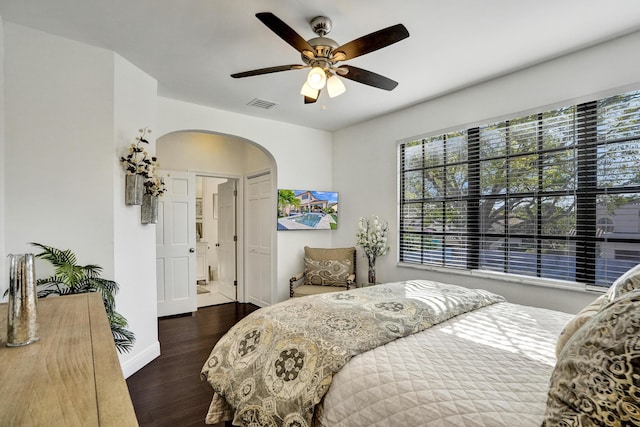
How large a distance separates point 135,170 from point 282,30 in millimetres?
1810

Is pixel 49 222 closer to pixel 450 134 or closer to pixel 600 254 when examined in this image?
pixel 450 134

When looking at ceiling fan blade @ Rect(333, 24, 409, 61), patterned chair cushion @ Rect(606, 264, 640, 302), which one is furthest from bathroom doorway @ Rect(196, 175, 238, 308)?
patterned chair cushion @ Rect(606, 264, 640, 302)

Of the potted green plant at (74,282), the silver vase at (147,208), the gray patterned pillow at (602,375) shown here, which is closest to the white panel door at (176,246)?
the silver vase at (147,208)

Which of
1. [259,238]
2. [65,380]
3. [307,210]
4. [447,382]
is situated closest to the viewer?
[65,380]

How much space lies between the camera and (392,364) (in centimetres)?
133

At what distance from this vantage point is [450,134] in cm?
343

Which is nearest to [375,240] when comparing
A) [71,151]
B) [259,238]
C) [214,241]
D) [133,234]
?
[259,238]

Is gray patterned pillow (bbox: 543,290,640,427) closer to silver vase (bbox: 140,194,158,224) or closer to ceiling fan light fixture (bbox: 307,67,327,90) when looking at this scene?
ceiling fan light fixture (bbox: 307,67,327,90)

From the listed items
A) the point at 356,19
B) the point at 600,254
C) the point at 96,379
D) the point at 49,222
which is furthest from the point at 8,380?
the point at 600,254

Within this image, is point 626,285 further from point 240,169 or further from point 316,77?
point 240,169

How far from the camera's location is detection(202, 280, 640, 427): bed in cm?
109

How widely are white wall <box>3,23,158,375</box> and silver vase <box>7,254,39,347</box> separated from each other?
1.68 m

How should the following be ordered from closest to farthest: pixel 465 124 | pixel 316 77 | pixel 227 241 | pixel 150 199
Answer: pixel 316 77
pixel 150 199
pixel 465 124
pixel 227 241

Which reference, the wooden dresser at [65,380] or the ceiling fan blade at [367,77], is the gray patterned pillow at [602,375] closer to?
the wooden dresser at [65,380]
